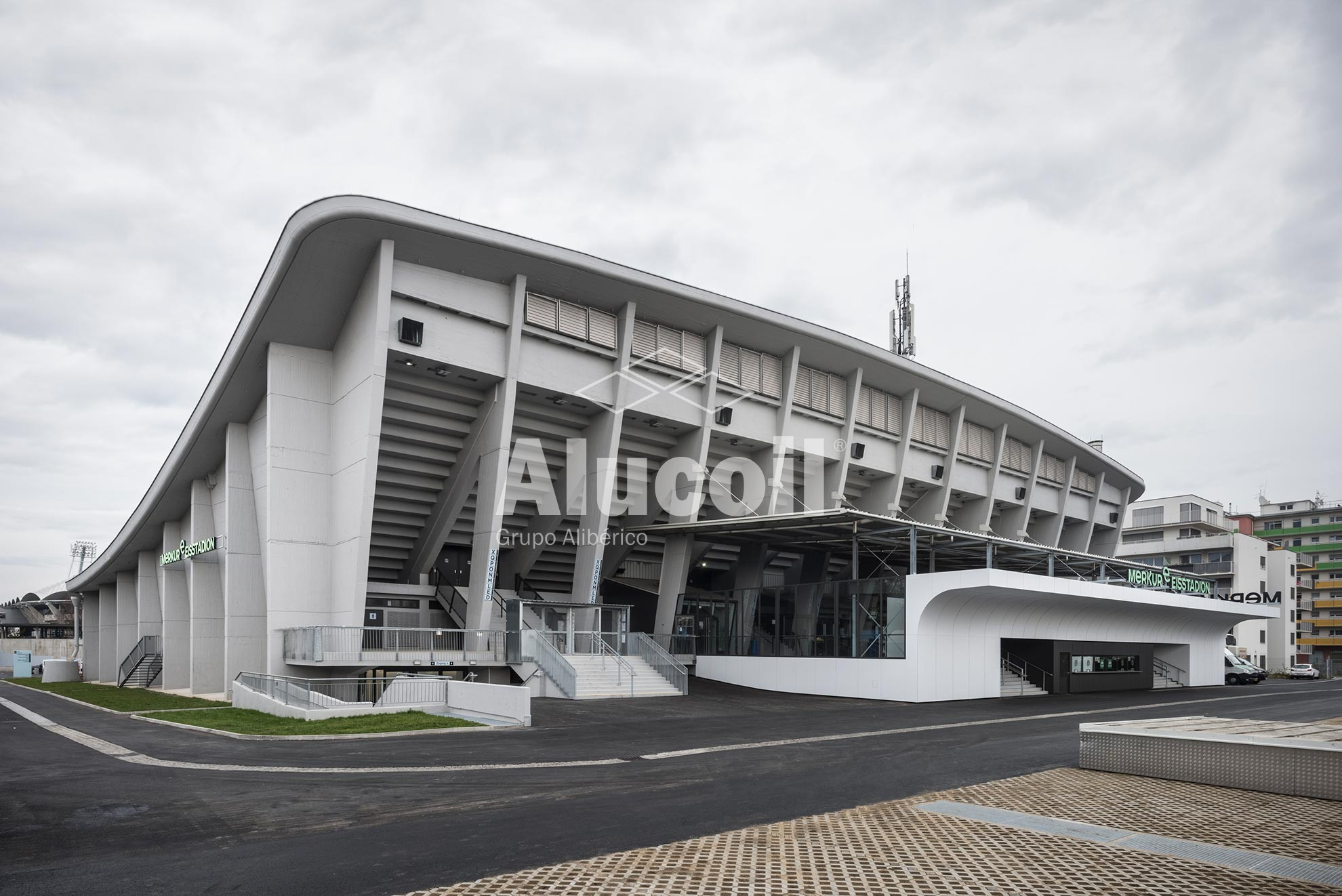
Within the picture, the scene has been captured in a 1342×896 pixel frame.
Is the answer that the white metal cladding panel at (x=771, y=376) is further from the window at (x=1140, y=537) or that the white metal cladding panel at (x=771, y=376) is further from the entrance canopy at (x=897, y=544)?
the window at (x=1140, y=537)

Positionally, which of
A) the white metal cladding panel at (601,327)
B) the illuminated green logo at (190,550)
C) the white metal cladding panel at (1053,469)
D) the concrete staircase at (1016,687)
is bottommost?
the concrete staircase at (1016,687)

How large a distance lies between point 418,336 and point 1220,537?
80533 mm

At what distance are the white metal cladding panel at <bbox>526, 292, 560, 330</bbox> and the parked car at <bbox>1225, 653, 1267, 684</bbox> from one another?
46479mm

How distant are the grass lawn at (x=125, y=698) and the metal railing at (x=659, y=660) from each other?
1419 centimetres

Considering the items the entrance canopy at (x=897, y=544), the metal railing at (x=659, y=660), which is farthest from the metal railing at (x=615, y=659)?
the entrance canopy at (x=897, y=544)

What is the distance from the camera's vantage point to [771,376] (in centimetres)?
3941

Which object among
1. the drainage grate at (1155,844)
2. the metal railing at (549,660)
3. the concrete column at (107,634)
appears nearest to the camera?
the drainage grate at (1155,844)

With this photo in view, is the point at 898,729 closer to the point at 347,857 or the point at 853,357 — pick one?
the point at 347,857

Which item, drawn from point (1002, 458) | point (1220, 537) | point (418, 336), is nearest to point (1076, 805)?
point (418, 336)

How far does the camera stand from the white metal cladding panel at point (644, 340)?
115 feet

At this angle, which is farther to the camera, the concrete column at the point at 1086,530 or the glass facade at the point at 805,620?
the concrete column at the point at 1086,530

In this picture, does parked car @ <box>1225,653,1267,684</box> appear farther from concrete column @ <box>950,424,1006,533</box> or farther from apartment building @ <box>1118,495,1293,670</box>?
apartment building @ <box>1118,495,1293,670</box>

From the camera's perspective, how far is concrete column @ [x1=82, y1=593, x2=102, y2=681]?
7119 centimetres

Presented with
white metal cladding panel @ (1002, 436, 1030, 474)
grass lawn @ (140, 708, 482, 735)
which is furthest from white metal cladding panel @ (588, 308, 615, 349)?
white metal cladding panel @ (1002, 436, 1030, 474)
